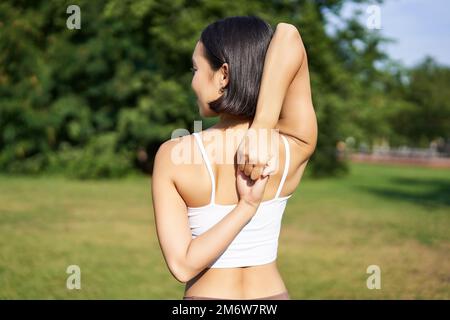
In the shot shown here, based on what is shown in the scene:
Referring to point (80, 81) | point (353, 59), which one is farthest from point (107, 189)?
point (353, 59)

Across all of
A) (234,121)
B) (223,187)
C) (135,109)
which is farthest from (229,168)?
(135,109)

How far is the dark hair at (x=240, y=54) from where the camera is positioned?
1.56 meters

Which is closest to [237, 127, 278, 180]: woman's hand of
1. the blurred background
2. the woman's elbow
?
the woman's elbow

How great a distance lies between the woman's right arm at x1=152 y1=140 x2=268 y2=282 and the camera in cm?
155

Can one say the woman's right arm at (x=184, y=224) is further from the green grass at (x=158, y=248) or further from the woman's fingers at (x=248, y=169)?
the green grass at (x=158, y=248)

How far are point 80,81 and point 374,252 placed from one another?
20.4 metres

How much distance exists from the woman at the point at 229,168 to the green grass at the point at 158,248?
4.98 m

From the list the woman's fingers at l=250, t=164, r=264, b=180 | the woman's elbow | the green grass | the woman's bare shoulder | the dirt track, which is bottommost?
the dirt track

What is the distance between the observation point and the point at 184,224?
5.25 feet

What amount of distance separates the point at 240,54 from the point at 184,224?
0.53m

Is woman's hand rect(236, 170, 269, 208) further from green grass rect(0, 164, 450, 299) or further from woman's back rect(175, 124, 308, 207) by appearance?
green grass rect(0, 164, 450, 299)

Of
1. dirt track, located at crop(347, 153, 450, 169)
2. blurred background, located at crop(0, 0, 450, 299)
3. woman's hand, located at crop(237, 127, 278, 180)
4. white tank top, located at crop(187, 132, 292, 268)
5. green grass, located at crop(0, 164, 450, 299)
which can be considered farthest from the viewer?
dirt track, located at crop(347, 153, 450, 169)

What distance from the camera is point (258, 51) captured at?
1.57 m

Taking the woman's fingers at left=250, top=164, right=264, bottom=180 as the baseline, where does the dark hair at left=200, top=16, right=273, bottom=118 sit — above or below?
above
